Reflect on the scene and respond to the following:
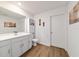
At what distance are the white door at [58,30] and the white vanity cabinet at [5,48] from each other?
2.62 metres

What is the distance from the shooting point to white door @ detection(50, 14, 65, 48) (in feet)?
11.9

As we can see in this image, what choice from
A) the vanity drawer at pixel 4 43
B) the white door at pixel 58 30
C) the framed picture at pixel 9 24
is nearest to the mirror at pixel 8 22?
the framed picture at pixel 9 24

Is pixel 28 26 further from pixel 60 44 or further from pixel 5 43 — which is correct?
pixel 5 43

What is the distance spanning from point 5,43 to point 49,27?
2775 millimetres

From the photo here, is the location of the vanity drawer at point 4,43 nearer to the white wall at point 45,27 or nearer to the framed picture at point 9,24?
the framed picture at point 9,24

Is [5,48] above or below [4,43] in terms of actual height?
below

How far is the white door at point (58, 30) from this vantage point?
362 centimetres

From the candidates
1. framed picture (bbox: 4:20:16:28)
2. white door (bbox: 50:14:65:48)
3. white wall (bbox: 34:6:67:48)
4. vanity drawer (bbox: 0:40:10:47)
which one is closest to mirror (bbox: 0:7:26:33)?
framed picture (bbox: 4:20:16:28)

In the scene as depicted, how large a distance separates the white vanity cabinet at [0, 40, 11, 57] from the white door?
2.62 m

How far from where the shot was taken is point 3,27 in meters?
2.69

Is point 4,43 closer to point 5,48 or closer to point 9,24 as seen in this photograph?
point 5,48

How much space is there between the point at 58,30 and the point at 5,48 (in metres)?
2.79

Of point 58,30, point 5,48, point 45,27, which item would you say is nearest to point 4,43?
point 5,48

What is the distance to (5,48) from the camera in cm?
187
